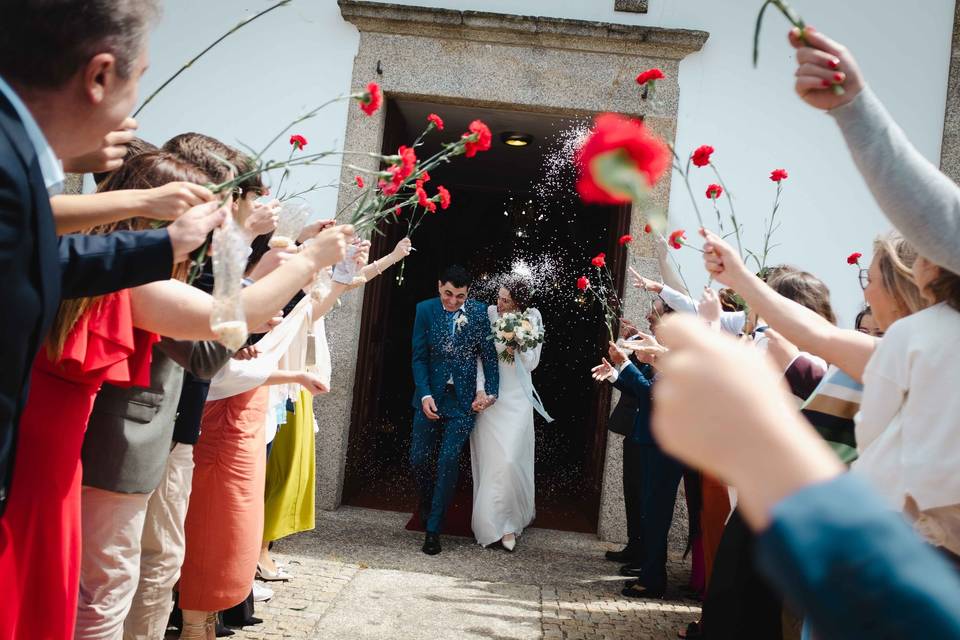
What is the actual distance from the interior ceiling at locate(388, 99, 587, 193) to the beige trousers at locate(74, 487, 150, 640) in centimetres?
513

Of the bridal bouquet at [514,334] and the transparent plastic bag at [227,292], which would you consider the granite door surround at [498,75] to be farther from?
the transparent plastic bag at [227,292]

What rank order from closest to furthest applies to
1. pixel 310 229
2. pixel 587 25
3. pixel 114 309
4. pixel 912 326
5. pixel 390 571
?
pixel 912 326
pixel 114 309
pixel 310 229
pixel 390 571
pixel 587 25

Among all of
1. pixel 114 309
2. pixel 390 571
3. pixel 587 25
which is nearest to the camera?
pixel 114 309

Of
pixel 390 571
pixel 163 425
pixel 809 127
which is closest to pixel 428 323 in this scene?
pixel 390 571

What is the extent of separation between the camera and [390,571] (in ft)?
17.3

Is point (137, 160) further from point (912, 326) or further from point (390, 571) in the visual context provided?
point (390, 571)

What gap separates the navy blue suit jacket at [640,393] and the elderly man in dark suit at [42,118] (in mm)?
4185

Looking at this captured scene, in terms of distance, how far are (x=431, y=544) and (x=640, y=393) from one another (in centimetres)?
194

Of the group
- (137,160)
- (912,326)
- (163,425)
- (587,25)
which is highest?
(587,25)

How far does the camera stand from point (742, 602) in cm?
285

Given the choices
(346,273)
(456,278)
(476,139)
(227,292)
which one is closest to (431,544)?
(456,278)

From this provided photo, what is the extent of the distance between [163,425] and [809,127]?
5.73 metres

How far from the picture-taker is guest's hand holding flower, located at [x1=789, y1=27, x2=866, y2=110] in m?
1.42

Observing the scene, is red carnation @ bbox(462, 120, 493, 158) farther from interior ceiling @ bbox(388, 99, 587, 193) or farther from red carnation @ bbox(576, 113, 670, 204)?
interior ceiling @ bbox(388, 99, 587, 193)
